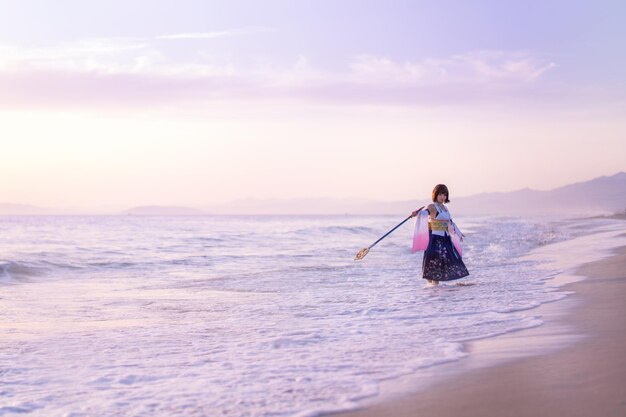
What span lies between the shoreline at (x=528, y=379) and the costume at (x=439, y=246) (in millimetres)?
4645

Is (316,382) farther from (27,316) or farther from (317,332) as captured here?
(27,316)

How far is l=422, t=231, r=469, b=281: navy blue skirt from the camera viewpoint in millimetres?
11523

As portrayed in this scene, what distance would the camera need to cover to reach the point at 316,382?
16.1 feet

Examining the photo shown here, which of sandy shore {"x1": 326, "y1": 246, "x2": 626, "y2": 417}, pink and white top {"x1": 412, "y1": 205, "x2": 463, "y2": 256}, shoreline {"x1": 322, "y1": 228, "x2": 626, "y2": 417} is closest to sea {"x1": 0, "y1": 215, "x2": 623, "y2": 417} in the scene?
shoreline {"x1": 322, "y1": 228, "x2": 626, "y2": 417}

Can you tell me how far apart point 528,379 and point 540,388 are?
0.25 metres

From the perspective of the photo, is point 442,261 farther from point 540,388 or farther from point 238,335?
point 540,388

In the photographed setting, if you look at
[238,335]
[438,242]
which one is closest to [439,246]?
[438,242]

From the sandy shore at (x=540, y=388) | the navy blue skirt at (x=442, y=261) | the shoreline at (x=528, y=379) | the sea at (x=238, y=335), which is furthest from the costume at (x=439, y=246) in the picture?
the sandy shore at (x=540, y=388)

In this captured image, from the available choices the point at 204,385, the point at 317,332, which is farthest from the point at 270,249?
the point at 204,385

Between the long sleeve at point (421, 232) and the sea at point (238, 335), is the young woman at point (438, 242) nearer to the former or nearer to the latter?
the long sleeve at point (421, 232)

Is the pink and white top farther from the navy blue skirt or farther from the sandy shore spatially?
the sandy shore

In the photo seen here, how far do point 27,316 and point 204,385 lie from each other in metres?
4.51

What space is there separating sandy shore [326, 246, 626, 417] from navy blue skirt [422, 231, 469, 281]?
210 inches

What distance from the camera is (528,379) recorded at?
15.0 feet
